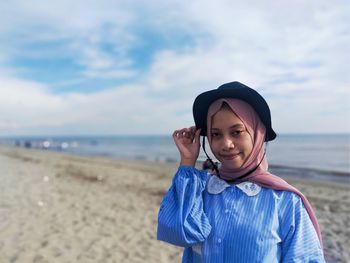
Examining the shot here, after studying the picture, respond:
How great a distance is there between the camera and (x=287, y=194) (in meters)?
1.71

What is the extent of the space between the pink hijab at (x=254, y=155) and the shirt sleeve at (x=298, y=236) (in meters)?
0.06

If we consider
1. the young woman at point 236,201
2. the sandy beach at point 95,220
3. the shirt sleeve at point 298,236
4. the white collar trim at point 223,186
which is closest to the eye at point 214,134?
the young woman at point 236,201

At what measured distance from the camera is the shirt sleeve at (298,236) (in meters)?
1.61

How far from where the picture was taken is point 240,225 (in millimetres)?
1672

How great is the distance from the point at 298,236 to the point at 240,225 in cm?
27

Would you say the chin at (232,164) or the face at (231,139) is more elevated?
the face at (231,139)

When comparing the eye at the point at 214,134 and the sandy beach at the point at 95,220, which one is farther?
the sandy beach at the point at 95,220

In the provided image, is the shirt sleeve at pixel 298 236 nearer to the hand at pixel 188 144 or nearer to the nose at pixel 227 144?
the nose at pixel 227 144

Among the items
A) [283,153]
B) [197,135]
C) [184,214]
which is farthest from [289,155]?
[184,214]

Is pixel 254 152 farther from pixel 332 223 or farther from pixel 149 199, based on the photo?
pixel 149 199

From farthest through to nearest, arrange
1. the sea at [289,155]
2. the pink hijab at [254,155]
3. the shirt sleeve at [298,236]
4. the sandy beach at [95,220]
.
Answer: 1. the sea at [289,155]
2. the sandy beach at [95,220]
3. the pink hijab at [254,155]
4. the shirt sleeve at [298,236]

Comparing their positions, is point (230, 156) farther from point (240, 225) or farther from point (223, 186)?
point (240, 225)

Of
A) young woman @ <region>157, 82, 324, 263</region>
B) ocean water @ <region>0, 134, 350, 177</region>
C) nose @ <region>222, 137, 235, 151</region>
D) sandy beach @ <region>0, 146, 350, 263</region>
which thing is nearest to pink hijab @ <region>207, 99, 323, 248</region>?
young woman @ <region>157, 82, 324, 263</region>

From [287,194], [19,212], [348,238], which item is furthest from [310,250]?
[19,212]
